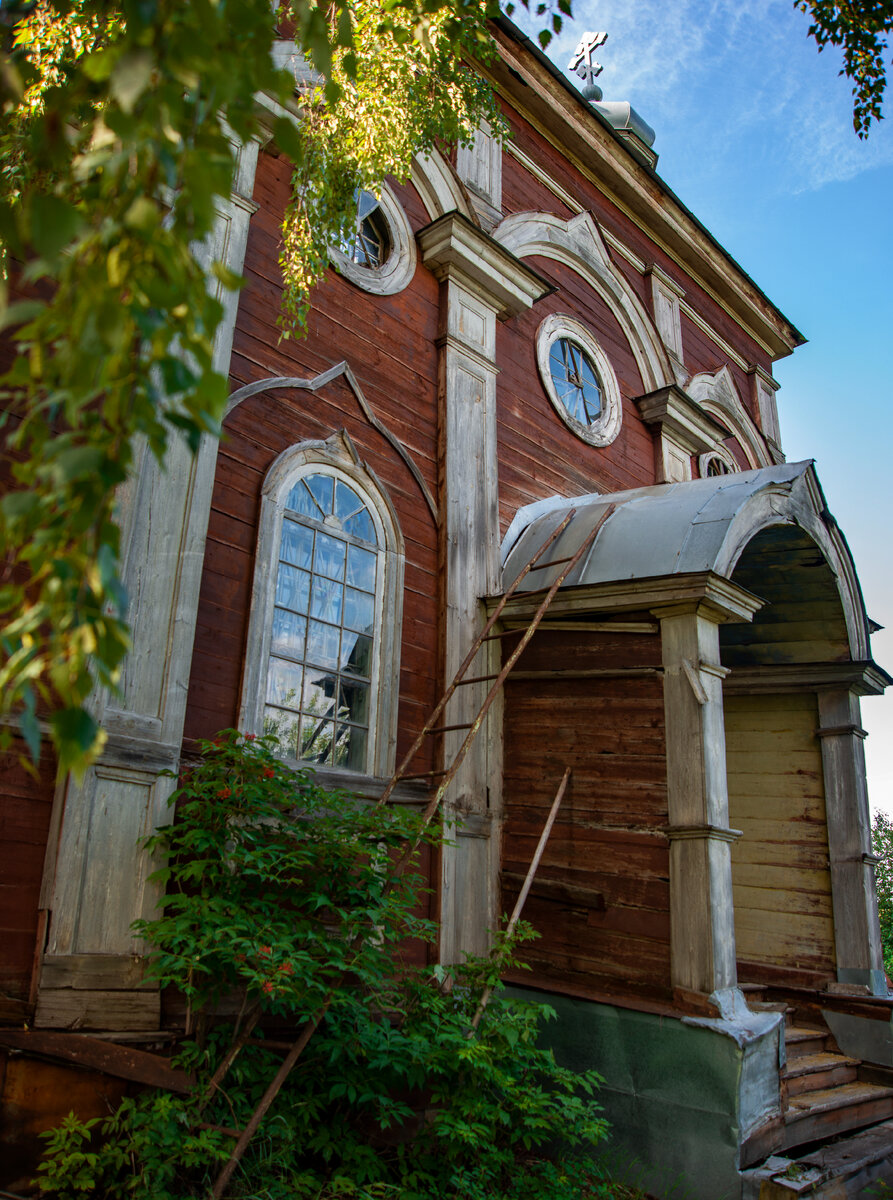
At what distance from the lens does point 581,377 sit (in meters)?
9.27

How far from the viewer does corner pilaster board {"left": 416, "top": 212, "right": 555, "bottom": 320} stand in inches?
293

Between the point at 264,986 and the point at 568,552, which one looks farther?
the point at 568,552

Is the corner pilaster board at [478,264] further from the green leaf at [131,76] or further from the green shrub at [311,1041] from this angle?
the green leaf at [131,76]

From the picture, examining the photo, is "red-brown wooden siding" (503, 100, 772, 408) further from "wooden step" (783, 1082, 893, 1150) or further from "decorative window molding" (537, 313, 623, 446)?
"wooden step" (783, 1082, 893, 1150)

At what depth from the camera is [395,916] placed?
444cm

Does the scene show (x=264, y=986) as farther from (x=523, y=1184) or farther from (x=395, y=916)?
(x=523, y=1184)

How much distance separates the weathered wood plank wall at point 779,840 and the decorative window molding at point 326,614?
372 centimetres

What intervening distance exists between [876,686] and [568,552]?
316cm

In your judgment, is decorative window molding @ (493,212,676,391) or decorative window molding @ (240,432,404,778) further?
decorative window molding @ (493,212,676,391)

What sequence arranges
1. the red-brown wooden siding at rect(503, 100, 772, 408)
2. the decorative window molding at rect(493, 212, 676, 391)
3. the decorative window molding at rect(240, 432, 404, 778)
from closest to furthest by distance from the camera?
the decorative window molding at rect(240, 432, 404, 778), the decorative window molding at rect(493, 212, 676, 391), the red-brown wooden siding at rect(503, 100, 772, 408)

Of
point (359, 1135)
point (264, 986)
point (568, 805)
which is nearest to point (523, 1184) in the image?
point (359, 1135)

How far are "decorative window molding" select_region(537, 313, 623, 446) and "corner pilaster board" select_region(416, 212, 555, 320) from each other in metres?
0.66

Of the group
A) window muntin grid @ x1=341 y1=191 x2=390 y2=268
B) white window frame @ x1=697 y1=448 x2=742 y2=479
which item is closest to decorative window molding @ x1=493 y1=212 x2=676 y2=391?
white window frame @ x1=697 y1=448 x2=742 y2=479

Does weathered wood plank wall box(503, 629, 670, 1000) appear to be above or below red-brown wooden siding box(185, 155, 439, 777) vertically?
below
